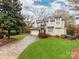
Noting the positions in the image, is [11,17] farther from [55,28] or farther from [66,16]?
[66,16]

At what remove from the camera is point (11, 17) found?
98.6 ft

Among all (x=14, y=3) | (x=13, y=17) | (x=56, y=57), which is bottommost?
(x=56, y=57)

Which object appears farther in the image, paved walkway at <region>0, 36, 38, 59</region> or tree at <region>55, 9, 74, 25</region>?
tree at <region>55, 9, 74, 25</region>

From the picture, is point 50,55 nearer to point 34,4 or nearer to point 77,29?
point 77,29

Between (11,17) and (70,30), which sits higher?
(11,17)

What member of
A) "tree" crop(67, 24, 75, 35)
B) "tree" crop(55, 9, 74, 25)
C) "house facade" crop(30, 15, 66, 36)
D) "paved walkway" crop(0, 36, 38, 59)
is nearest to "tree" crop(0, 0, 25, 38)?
"paved walkway" crop(0, 36, 38, 59)

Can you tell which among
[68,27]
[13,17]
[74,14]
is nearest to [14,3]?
[13,17]

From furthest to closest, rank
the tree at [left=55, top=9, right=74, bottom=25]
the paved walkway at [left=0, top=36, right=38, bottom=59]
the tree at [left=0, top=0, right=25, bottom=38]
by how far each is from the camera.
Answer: the tree at [left=55, top=9, right=74, bottom=25]
the tree at [left=0, top=0, right=25, bottom=38]
the paved walkway at [left=0, top=36, right=38, bottom=59]

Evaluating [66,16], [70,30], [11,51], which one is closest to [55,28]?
[70,30]

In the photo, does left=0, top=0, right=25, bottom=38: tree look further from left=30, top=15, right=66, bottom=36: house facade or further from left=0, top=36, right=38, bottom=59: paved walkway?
left=30, top=15, right=66, bottom=36: house facade

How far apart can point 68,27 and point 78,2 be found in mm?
20122

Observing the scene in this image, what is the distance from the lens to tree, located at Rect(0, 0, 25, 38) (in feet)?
96.0

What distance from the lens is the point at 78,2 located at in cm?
2361

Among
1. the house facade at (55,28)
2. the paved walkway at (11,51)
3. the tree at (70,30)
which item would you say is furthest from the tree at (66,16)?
the paved walkway at (11,51)
